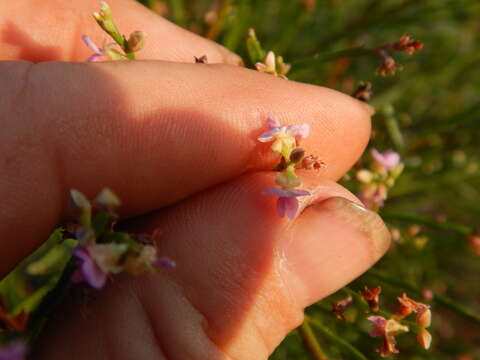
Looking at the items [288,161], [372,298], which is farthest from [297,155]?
[372,298]

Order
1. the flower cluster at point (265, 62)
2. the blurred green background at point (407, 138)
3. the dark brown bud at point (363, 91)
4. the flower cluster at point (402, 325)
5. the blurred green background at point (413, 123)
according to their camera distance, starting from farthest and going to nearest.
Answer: the blurred green background at point (413, 123) → the blurred green background at point (407, 138) → the dark brown bud at point (363, 91) → the flower cluster at point (265, 62) → the flower cluster at point (402, 325)

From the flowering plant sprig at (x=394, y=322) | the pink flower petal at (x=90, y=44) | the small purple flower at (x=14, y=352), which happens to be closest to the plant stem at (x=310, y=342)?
the flowering plant sprig at (x=394, y=322)

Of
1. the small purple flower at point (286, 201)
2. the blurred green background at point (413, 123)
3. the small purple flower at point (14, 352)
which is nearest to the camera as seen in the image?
the small purple flower at point (14, 352)

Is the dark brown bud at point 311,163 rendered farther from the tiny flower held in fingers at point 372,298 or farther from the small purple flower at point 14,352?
the small purple flower at point 14,352

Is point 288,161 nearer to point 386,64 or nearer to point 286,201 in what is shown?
point 286,201

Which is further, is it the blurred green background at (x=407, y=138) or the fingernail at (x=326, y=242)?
the blurred green background at (x=407, y=138)

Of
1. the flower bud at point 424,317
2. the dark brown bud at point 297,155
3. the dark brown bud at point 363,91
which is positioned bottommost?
the flower bud at point 424,317

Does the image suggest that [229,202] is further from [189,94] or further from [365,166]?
[365,166]

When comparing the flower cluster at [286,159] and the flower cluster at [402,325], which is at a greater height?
the flower cluster at [286,159]
